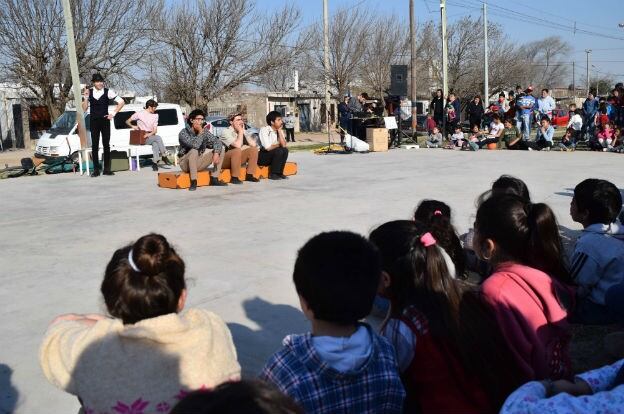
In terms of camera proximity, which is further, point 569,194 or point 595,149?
point 595,149

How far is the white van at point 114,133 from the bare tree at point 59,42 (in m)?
9.00

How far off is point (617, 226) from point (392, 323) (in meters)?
2.24

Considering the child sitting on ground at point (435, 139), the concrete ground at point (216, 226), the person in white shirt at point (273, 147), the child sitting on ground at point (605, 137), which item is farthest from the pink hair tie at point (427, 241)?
the child sitting on ground at point (435, 139)

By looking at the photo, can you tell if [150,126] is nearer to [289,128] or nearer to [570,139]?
[570,139]

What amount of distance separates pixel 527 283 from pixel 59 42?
25.5m

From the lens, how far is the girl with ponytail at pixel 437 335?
215cm

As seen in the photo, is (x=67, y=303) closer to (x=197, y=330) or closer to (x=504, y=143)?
(x=197, y=330)

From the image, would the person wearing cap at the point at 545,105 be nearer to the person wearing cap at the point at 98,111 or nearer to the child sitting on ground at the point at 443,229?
the person wearing cap at the point at 98,111

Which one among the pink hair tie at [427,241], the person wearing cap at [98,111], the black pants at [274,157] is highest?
the person wearing cap at [98,111]

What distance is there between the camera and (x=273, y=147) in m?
10.1

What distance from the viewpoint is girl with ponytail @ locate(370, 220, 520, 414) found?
2152 millimetres

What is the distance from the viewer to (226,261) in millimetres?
5152

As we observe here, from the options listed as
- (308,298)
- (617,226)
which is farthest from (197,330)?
(617,226)

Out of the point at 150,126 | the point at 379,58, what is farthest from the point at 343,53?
the point at 150,126
